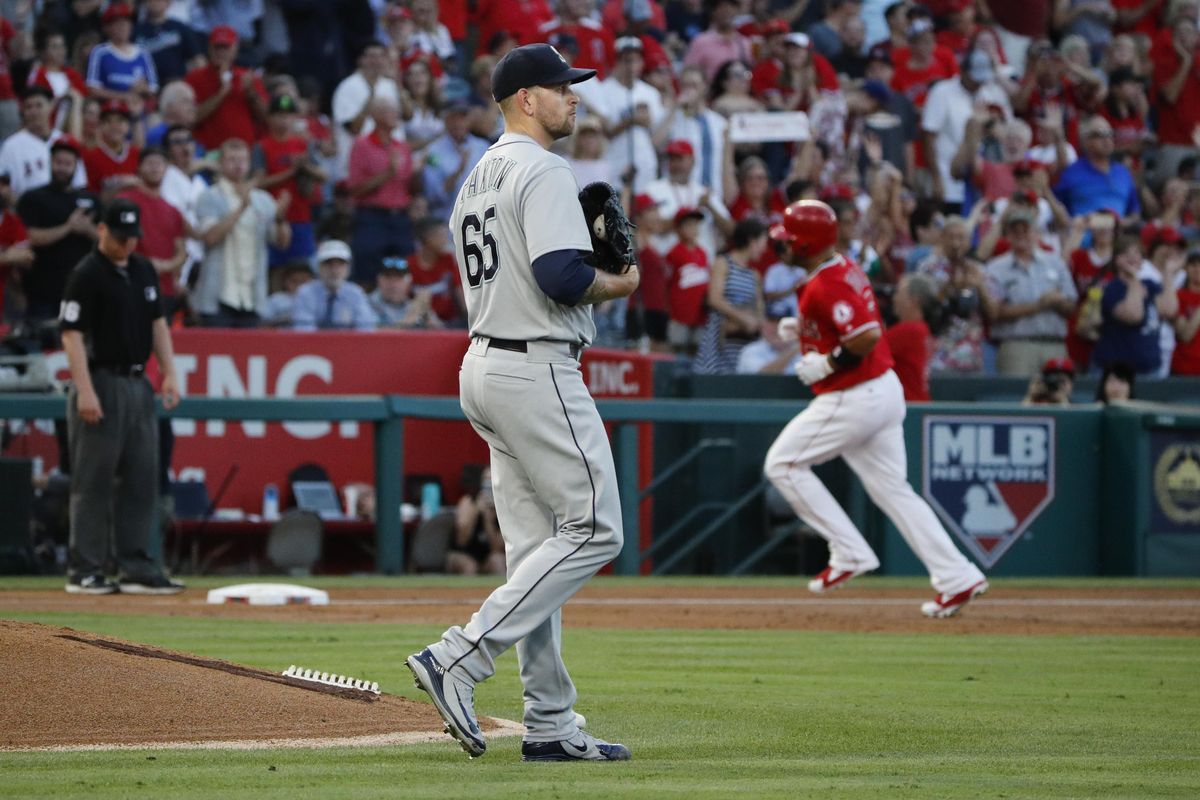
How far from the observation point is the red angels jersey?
1077 centimetres

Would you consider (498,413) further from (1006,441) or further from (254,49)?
(254,49)

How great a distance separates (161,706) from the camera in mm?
6055

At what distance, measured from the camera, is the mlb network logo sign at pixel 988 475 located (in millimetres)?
15148

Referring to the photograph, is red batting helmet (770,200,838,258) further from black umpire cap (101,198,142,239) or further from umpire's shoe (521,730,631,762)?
umpire's shoe (521,730,631,762)

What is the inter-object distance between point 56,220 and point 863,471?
24.1 ft

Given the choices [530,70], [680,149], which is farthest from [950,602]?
[680,149]

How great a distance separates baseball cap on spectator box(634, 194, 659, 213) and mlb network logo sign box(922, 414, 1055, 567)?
351 cm

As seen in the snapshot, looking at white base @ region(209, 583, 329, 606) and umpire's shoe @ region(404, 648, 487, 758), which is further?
white base @ region(209, 583, 329, 606)

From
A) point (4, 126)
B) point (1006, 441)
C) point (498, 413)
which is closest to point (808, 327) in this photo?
point (1006, 441)

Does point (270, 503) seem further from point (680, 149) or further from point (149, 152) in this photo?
point (680, 149)

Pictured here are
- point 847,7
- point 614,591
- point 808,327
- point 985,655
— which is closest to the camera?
point 985,655

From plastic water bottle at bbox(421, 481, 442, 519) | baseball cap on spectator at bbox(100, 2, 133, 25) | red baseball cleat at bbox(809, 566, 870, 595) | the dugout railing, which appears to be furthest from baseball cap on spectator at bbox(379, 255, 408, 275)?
red baseball cleat at bbox(809, 566, 870, 595)

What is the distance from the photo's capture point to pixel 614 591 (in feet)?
43.2

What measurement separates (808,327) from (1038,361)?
6727mm
